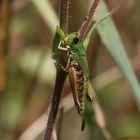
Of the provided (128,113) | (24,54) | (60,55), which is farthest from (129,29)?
(60,55)

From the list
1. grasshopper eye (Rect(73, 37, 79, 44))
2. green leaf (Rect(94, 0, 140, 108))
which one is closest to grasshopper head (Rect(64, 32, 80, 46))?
grasshopper eye (Rect(73, 37, 79, 44))

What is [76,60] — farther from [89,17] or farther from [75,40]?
[89,17]

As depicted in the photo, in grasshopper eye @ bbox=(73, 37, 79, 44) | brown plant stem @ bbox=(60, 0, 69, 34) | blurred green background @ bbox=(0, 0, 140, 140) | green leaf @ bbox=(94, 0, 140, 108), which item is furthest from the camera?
blurred green background @ bbox=(0, 0, 140, 140)

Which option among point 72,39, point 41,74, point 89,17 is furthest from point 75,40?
point 41,74

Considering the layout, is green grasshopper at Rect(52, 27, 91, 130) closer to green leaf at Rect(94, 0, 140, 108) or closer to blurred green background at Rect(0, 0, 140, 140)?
green leaf at Rect(94, 0, 140, 108)

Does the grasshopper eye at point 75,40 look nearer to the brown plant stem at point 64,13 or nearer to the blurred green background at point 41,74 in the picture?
the brown plant stem at point 64,13

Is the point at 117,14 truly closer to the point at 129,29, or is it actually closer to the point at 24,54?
the point at 129,29

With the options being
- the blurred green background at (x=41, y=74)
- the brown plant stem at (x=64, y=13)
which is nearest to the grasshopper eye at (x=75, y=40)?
the brown plant stem at (x=64, y=13)
